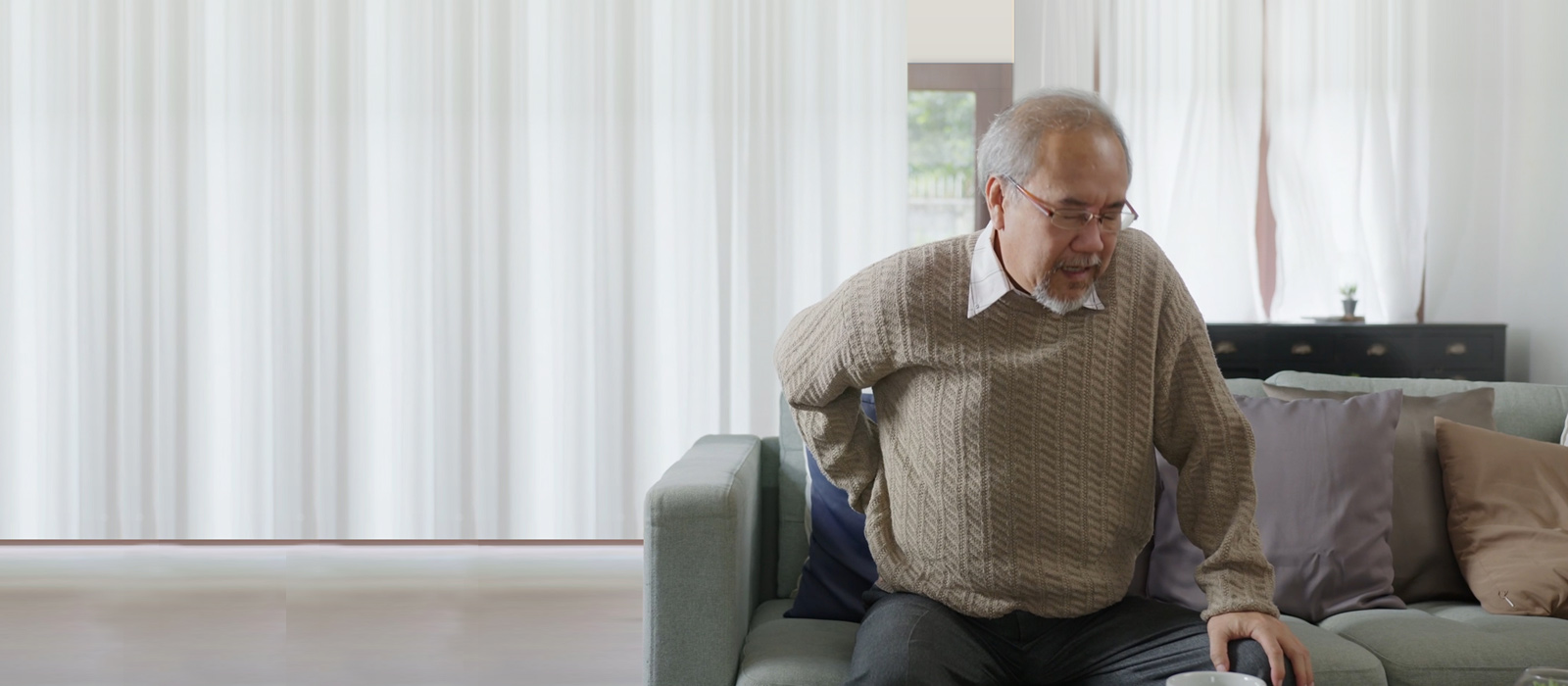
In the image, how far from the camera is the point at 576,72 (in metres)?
3.96

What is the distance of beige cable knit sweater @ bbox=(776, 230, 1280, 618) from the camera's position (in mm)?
1490

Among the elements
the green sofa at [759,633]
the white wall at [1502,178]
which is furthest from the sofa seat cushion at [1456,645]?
the white wall at [1502,178]

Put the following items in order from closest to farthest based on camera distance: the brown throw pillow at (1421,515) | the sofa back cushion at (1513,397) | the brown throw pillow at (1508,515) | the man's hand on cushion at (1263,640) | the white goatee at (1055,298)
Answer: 1. the man's hand on cushion at (1263,640)
2. the white goatee at (1055,298)
3. the brown throw pillow at (1508,515)
4. the brown throw pillow at (1421,515)
5. the sofa back cushion at (1513,397)

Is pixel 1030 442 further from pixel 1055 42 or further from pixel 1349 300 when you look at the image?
pixel 1055 42

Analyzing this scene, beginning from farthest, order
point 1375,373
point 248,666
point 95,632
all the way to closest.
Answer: point 1375,373 → point 95,632 → point 248,666

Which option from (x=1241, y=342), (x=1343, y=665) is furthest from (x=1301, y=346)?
(x=1343, y=665)

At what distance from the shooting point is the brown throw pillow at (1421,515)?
1.99 meters

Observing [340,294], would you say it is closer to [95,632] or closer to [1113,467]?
[95,632]

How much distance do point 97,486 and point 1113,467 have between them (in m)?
3.77

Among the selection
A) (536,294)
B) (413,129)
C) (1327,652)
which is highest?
(413,129)

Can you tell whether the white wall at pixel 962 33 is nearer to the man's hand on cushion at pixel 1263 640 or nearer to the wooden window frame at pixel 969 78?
the wooden window frame at pixel 969 78

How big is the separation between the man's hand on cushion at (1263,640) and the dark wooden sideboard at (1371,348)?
2.46 meters

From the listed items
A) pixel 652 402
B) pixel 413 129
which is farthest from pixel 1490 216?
pixel 413 129

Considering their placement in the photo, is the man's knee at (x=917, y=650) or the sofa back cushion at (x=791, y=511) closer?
the man's knee at (x=917, y=650)
